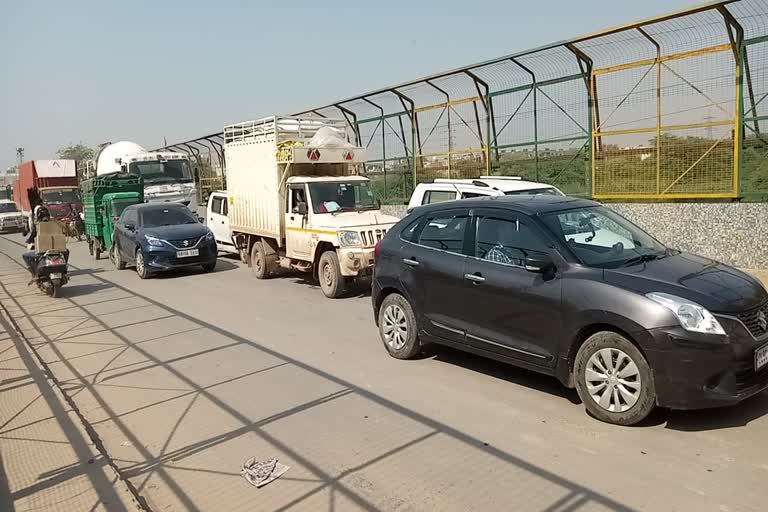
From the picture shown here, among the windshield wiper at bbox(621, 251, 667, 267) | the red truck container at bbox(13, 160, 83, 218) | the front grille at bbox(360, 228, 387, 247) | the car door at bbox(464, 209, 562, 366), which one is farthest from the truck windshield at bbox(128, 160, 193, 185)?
the windshield wiper at bbox(621, 251, 667, 267)

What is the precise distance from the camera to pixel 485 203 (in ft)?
19.7

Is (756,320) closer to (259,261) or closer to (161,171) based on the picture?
(259,261)

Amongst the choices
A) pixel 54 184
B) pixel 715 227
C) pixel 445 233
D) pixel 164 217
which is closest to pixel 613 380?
pixel 445 233

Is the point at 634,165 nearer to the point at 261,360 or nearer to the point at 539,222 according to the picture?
the point at 539,222

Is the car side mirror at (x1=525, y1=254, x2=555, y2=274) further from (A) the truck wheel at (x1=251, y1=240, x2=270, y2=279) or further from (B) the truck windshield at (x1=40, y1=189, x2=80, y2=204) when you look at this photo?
(B) the truck windshield at (x1=40, y1=189, x2=80, y2=204)

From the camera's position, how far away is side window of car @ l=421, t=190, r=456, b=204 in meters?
10.2

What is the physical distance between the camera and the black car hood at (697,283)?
4.48m

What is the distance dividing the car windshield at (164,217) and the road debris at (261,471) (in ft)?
37.8

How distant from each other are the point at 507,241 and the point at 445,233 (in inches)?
32.0

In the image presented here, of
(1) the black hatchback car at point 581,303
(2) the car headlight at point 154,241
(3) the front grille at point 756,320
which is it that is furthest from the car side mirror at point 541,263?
(2) the car headlight at point 154,241

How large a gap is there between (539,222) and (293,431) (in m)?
2.74

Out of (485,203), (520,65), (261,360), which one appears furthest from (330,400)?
(520,65)

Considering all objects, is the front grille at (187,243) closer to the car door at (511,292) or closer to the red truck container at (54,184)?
the car door at (511,292)

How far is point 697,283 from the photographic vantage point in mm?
4656
